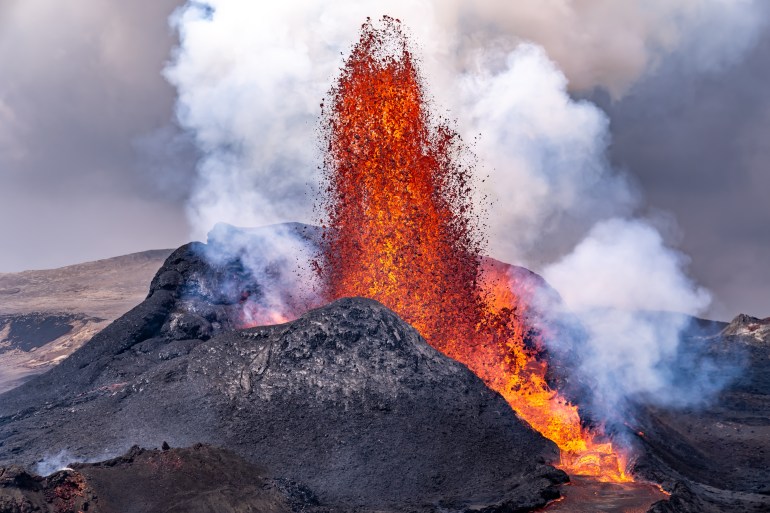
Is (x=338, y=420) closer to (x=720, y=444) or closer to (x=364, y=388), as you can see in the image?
(x=364, y=388)

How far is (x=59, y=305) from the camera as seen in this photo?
77938 mm

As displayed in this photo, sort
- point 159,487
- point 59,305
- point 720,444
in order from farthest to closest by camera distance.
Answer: point 59,305
point 720,444
point 159,487

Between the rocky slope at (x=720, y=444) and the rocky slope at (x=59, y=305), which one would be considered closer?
the rocky slope at (x=720, y=444)

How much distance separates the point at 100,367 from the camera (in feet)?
102

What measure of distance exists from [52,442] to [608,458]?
55.8ft

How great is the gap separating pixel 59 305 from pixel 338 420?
65817mm

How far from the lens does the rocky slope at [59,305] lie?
60.8 metres

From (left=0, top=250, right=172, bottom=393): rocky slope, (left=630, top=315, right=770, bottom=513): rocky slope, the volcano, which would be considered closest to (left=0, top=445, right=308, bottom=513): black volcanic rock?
the volcano

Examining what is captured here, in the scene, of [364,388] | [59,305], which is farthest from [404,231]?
[59,305]

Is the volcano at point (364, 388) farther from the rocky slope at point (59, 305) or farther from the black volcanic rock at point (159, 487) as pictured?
the rocky slope at point (59, 305)

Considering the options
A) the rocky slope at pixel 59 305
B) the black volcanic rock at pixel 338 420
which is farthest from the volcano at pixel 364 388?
the rocky slope at pixel 59 305

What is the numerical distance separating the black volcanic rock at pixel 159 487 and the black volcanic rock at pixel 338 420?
45.0 inches

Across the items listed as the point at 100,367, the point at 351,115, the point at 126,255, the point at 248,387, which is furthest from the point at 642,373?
the point at 126,255

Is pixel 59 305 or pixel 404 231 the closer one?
pixel 404 231
